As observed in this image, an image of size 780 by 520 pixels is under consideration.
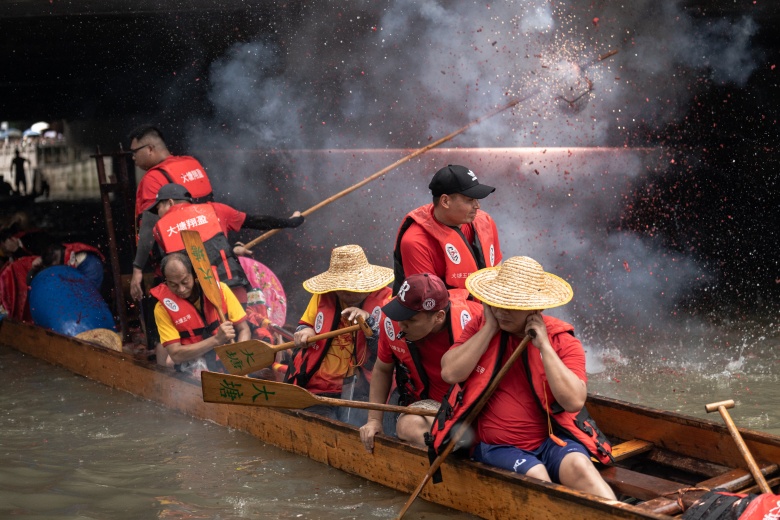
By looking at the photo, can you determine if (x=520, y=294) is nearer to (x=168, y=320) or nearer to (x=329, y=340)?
(x=329, y=340)

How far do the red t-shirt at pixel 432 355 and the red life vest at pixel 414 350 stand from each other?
2cm

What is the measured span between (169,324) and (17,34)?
15.9 ft

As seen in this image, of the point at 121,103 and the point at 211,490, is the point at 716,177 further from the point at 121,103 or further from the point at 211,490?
the point at 211,490

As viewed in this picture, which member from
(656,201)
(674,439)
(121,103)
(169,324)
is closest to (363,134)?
(121,103)

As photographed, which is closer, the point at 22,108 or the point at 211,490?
the point at 211,490

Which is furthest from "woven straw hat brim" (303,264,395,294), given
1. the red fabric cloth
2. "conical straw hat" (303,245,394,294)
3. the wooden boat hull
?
the red fabric cloth

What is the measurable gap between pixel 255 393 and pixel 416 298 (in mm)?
1257

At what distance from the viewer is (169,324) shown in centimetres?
592

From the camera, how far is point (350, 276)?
15.7 ft

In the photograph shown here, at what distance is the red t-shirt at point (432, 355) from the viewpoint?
4.11 metres

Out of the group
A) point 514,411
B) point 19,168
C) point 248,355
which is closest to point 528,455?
point 514,411

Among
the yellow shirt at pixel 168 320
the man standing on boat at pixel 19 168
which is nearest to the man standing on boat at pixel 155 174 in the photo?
the yellow shirt at pixel 168 320

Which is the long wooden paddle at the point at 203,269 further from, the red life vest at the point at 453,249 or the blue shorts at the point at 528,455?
the blue shorts at the point at 528,455

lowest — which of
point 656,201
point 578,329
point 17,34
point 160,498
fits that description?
point 160,498
